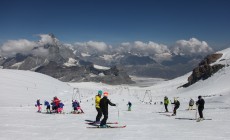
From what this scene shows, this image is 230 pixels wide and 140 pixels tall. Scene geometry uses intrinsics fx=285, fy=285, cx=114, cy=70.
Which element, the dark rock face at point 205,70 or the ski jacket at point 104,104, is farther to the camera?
the dark rock face at point 205,70

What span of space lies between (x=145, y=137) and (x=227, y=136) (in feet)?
15.4

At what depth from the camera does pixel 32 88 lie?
86188mm

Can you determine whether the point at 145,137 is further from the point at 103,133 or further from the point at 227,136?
the point at 227,136

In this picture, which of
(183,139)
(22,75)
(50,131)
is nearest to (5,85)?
(22,75)

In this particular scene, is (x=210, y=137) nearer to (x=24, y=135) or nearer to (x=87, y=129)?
(x=87, y=129)

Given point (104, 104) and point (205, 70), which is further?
point (205, 70)

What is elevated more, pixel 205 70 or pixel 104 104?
pixel 205 70

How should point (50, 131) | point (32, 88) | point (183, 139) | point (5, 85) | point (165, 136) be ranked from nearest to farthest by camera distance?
point (183, 139)
point (165, 136)
point (50, 131)
point (5, 85)
point (32, 88)

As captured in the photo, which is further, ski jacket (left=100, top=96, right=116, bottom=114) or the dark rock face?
the dark rock face

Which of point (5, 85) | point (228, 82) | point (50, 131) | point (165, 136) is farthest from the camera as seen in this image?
point (228, 82)

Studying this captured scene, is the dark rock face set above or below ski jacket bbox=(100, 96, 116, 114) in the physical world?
above

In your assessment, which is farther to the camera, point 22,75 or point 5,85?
point 22,75

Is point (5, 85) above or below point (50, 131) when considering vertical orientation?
above

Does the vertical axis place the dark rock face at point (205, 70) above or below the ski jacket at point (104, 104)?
above
